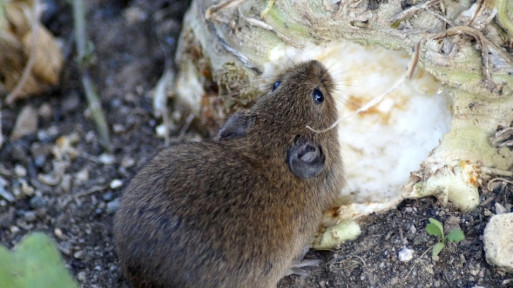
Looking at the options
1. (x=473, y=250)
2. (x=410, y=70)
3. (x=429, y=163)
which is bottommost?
(x=473, y=250)

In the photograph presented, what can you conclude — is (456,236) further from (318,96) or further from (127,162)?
(127,162)

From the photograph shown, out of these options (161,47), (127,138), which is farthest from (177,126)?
(161,47)

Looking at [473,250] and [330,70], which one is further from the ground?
[330,70]

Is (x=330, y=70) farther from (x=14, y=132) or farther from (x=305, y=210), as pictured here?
(x=14, y=132)

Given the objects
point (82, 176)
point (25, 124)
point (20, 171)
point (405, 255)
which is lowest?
point (405, 255)

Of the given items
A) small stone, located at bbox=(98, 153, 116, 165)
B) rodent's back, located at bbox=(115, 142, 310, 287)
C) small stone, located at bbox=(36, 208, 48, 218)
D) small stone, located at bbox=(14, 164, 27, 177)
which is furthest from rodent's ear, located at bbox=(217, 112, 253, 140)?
small stone, located at bbox=(14, 164, 27, 177)

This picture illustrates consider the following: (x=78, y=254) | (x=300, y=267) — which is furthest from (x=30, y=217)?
(x=300, y=267)
